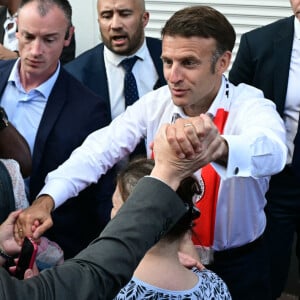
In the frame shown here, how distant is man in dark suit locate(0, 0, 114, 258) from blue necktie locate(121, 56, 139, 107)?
0.47 m

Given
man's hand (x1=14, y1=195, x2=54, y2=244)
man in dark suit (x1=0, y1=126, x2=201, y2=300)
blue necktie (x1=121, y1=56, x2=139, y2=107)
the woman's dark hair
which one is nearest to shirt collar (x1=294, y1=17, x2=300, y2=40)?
blue necktie (x1=121, y1=56, x2=139, y2=107)

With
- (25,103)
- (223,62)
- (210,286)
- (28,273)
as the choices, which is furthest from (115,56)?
(210,286)

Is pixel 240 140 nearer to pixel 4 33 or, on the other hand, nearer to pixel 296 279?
pixel 296 279

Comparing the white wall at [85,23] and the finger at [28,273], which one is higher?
the white wall at [85,23]

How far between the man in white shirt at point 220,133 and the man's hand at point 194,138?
537 mm

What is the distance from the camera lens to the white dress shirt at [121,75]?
3.60m

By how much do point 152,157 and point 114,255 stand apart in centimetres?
109

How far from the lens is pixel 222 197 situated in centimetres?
260

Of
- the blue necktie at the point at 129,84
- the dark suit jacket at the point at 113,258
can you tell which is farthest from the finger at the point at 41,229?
the blue necktie at the point at 129,84

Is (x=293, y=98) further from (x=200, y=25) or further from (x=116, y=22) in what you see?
(x=116, y=22)

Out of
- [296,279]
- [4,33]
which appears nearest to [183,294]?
[296,279]

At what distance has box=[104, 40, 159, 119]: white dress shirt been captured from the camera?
142 inches

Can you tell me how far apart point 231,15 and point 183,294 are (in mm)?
3369

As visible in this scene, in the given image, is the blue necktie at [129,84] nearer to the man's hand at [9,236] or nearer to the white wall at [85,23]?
the man's hand at [9,236]
